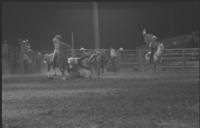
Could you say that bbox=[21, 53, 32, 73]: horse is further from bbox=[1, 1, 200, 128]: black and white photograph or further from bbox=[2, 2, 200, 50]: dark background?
bbox=[2, 2, 200, 50]: dark background

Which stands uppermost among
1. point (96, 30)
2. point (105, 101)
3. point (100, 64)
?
point (96, 30)

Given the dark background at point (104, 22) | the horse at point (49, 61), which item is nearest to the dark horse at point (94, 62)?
the dark background at point (104, 22)

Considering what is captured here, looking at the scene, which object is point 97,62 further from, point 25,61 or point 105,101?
point 25,61

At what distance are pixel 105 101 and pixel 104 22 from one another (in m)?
0.64

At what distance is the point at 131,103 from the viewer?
299 centimetres

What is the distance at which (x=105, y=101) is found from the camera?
2971 mm

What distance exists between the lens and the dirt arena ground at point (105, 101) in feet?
9.27

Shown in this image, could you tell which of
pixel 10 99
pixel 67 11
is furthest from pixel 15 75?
pixel 67 11

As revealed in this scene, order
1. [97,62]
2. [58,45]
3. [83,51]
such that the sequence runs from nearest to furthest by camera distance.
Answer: [58,45], [83,51], [97,62]

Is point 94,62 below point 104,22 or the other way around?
below

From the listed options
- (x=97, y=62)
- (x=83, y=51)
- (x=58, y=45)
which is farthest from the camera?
(x=97, y=62)

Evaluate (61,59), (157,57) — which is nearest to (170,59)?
(157,57)

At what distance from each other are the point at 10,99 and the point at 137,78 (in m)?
1.07

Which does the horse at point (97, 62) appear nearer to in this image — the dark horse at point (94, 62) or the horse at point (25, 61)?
the dark horse at point (94, 62)
